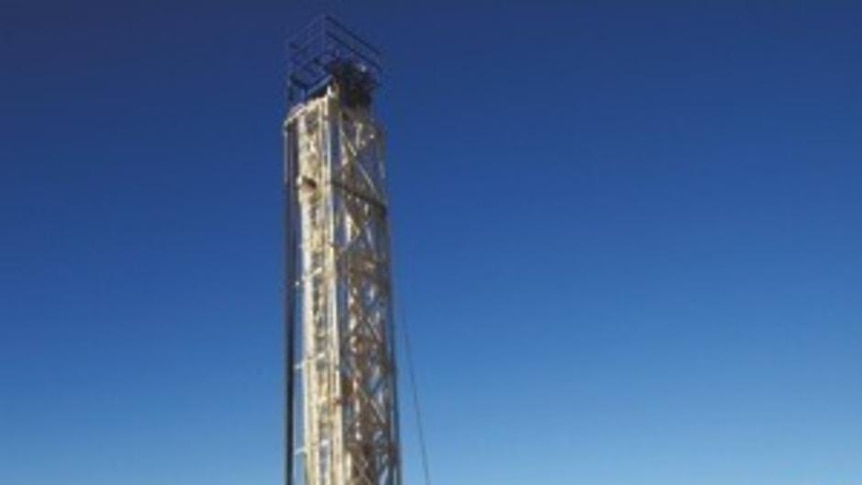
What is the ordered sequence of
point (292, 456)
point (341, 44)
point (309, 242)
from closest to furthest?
point (292, 456) → point (309, 242) → point (341, 44)

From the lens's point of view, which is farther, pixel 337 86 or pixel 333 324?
pixel 337 86

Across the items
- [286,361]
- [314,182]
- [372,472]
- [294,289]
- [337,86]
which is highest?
[337,86]

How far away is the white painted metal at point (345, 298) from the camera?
2653cm

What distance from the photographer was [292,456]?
26.2 meters

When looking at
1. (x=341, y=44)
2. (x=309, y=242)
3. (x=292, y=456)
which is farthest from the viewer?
(x=341, y=44)

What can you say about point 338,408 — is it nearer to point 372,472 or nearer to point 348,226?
point 372,472

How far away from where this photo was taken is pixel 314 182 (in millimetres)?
28359

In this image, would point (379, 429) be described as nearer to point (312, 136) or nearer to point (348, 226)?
point (348, 226)

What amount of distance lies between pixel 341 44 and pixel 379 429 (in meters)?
9.34

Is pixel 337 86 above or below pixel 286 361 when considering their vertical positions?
above

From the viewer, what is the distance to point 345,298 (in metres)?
27.5

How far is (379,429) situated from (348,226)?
15.1 feet

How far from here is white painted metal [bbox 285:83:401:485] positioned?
26.5 metres

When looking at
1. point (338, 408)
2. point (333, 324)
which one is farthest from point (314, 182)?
point (338, 408)
